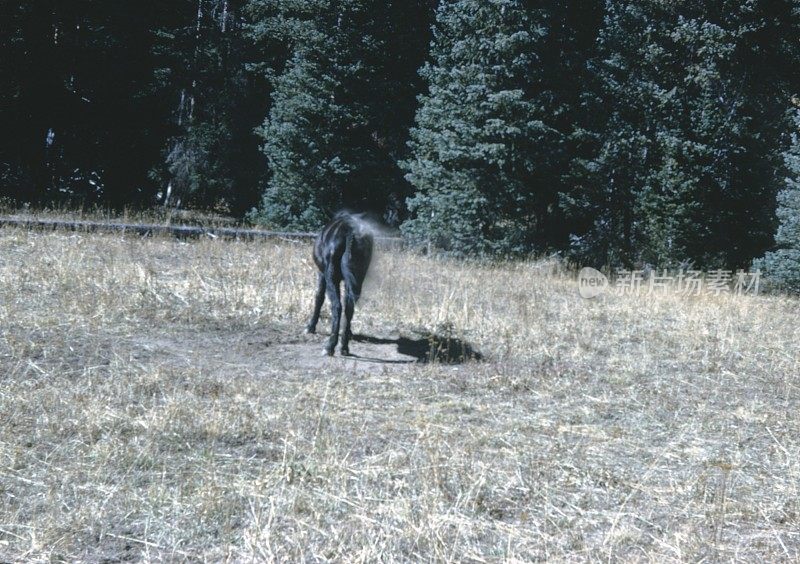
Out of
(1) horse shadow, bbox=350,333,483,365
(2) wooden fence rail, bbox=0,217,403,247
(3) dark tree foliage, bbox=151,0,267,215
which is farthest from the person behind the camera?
(3) dark tree foliage, bbox=151,0,267,215

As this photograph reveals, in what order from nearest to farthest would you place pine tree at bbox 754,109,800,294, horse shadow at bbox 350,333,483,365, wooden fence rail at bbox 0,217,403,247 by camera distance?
1. horse shadow at bbox 350,333,483,365
2. wooden fence rail at bbox 0,217,403,247
3. pine tree at bbox 754,109,800,294

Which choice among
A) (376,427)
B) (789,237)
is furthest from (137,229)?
Result: (789,237)

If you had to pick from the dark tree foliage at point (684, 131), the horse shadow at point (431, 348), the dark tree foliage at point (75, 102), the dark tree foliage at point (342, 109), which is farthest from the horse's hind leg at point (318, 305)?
the dark tree foliage at point (75, 102)

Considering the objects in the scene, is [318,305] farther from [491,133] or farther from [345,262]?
[491,133]

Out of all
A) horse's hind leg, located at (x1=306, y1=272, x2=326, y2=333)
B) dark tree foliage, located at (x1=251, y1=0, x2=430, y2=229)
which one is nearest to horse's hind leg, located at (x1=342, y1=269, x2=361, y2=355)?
horse's hind leg, located at (x1=306, y1=272, x2=326, y2=333)

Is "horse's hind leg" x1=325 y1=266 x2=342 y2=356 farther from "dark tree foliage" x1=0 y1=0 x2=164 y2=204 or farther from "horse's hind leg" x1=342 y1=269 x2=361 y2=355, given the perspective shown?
"dark tree foliage" x1=0 y1=0 x2=164 y2=204

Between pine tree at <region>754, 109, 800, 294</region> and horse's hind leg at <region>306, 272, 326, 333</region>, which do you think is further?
pine tree at <region>754, 109, 800, 294</region>

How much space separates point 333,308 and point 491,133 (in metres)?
10.7

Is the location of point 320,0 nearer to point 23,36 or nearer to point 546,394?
point 23,36

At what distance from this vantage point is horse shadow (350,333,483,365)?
1005cm

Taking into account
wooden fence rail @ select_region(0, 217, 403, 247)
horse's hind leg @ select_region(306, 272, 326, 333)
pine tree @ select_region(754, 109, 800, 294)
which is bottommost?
horse's hind leg @ select_region(306, 272, 326, 333)

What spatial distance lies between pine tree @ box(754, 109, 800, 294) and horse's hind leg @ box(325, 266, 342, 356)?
12681mm

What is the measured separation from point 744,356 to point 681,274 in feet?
26.8

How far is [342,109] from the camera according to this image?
2536 centimetres
